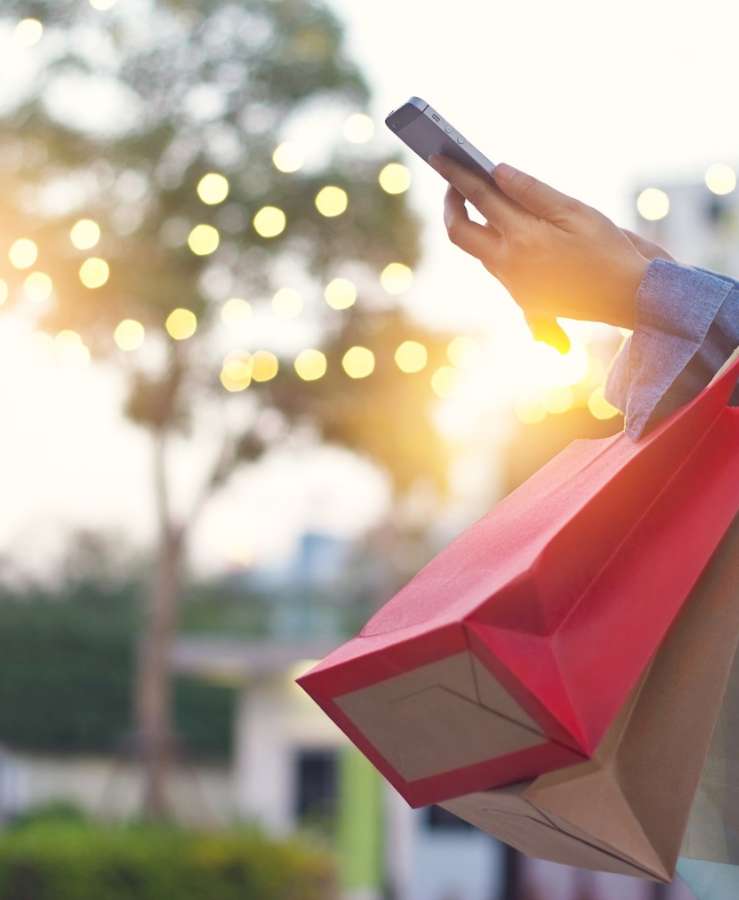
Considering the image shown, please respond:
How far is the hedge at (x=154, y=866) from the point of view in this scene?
31.5 ft

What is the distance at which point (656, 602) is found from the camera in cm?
86

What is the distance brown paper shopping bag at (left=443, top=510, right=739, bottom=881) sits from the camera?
860mm

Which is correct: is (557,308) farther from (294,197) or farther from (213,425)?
(213,425)

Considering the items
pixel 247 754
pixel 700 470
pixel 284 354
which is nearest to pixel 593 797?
pixel 700 470

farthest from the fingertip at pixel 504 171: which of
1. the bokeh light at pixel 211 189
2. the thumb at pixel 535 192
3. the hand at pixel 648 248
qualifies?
the bokeh light at pixel 211 189

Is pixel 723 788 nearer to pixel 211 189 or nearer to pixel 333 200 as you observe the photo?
pixel 211 189

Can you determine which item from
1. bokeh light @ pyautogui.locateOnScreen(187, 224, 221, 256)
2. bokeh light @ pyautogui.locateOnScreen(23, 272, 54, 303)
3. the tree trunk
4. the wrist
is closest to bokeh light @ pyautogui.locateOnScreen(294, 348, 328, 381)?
the tree trunk

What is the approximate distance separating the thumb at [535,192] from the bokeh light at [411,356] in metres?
9.27

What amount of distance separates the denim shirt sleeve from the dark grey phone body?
0.12 metres

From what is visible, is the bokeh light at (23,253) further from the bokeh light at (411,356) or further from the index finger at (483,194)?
the index finger at (483,194)

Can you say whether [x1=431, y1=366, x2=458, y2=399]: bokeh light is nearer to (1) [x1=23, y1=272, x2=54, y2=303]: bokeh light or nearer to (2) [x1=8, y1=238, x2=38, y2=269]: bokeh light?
(1) [x1=23, y1=272, x2=54, y2=303]: bokeh light

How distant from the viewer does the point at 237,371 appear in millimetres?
10398

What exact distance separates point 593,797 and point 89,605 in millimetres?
23836

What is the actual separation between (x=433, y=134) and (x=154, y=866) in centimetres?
919
